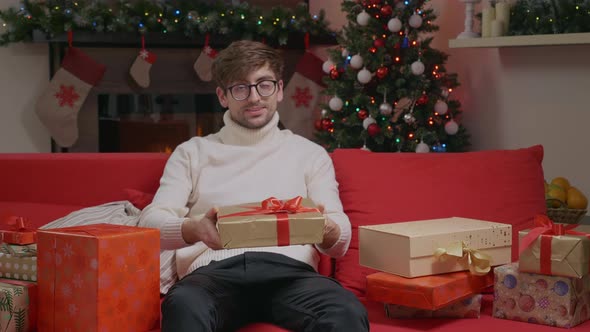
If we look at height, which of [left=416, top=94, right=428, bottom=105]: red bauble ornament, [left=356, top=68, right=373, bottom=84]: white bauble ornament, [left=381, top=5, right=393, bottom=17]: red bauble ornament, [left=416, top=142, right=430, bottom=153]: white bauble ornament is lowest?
[left=416, top=142, right=430, bottom=153]: white bauble ornament

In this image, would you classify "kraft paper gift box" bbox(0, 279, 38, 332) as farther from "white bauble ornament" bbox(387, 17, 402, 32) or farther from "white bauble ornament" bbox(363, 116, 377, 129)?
"white bauble ornament" bbox(387, 17, 402, 32)

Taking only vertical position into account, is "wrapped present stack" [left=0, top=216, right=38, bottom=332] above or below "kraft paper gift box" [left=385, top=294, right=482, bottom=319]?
above

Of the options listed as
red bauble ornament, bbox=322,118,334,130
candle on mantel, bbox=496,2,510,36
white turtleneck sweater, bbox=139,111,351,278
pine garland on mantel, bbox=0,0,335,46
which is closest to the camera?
white turtleneck sweater, bbox=139,111,351,278

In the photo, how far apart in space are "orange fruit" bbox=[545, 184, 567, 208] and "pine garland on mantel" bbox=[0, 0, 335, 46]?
2.58 metres

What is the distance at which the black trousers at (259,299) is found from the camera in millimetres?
1875

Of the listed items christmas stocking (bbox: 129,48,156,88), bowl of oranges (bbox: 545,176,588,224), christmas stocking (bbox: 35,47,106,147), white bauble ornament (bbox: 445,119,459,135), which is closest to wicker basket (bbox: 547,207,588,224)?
bowl of oranges (bbox: 545,176,588,224)

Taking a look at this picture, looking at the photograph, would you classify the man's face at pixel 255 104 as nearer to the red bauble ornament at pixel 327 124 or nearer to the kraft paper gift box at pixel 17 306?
the kraft paper gift box at pixel 17 306

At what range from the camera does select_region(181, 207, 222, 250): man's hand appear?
2010 millimetres

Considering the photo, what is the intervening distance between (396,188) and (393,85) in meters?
1.99

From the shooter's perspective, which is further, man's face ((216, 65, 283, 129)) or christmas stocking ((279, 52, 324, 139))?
christmas stocking ((279, 52, 324, 139))

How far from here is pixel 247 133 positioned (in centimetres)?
244

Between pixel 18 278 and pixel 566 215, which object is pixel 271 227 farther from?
pixel 566 215

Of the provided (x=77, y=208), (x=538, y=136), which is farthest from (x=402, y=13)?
(x=77, y=208)

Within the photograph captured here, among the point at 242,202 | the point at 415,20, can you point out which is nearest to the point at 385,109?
the point at 415,20
